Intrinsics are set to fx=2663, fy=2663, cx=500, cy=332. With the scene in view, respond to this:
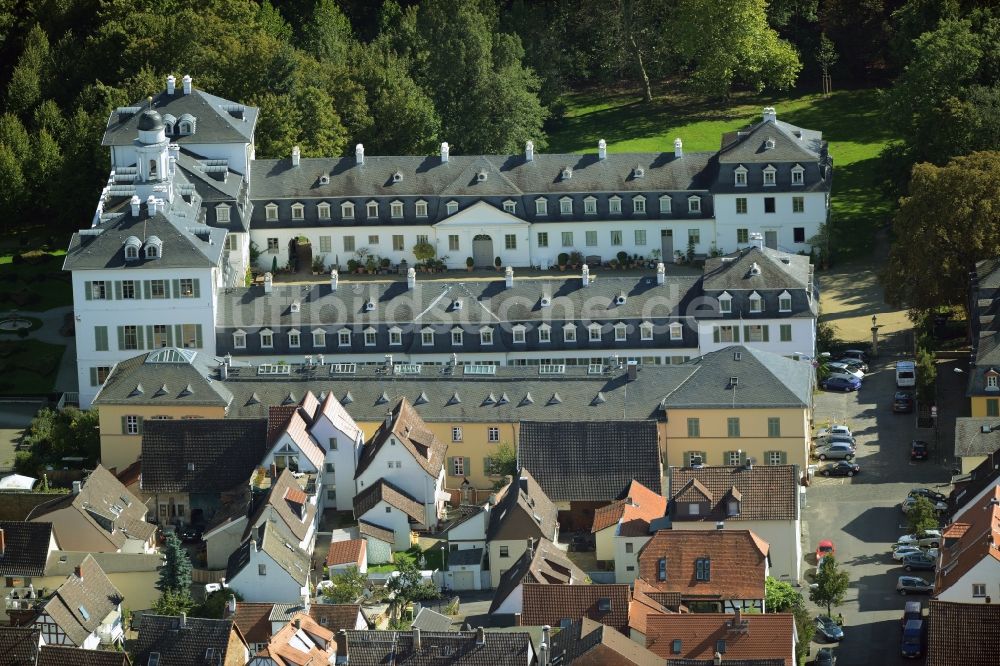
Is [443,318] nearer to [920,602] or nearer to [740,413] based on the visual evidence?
[740,413]

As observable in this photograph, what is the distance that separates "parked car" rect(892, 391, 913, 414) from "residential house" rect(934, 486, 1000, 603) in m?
20.0

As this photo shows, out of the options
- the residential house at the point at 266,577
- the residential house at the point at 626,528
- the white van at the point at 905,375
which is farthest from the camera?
the white van at the point at 905,375

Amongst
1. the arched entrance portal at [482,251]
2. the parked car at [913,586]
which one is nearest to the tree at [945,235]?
the arched entrance portal at [482,251]

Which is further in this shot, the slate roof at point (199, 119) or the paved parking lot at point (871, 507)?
the slate roof at point (199, 119)

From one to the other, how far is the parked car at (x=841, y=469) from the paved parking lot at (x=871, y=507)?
412mm

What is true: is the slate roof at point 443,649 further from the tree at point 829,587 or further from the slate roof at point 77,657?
the tree at point 829,587

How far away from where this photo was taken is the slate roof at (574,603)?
4710 inches

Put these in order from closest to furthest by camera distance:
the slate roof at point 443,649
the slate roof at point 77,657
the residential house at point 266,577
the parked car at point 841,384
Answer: the slate roof at point 443,649 → the slate roof at point 77,657 → the residential house at point 266,577 → the parked car at point 841,384

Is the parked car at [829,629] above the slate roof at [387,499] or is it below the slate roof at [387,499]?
below

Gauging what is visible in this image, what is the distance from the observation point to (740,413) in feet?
458

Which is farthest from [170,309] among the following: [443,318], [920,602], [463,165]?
[920,602]

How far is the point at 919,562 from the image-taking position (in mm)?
127875

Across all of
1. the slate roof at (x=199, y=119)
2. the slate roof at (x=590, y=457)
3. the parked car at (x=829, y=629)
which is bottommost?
the parked car at (x=829, y=629)

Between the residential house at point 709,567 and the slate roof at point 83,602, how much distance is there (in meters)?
25.5
